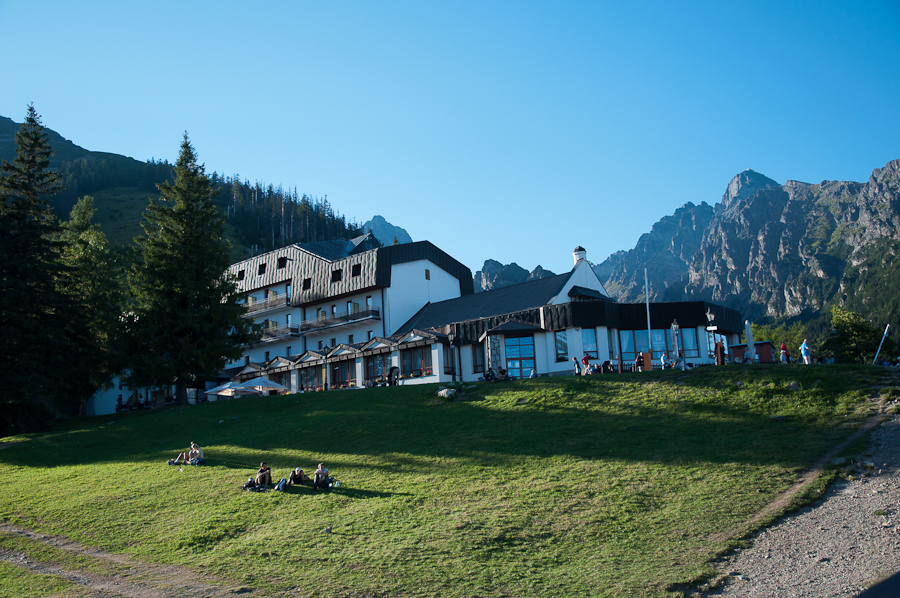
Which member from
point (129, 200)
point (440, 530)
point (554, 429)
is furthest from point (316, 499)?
point (129, 200)

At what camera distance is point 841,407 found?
24.5 m

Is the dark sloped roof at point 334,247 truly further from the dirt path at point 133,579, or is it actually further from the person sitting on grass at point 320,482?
the dirt path at point 133,579

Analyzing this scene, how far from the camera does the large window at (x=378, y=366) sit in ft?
156

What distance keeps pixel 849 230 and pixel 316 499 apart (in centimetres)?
21478

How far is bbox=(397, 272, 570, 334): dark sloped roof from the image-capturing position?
48250 millimetres

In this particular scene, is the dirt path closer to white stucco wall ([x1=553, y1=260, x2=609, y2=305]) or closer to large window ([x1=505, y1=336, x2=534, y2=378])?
large window ([x1=505, y1=336, x2=534, y2=378])

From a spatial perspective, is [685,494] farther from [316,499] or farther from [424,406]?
[424,406]

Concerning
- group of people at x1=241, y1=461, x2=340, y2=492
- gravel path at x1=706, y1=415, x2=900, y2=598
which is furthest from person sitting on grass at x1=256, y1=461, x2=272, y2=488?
gravel path at x1=706, y1=415, x2=900, y2=598

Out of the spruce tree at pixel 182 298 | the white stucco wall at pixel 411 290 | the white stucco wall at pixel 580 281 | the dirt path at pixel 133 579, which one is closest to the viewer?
the dirt path at pixel 133 579

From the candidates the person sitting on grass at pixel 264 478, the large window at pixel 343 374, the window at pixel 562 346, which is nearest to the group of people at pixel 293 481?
the person sitting on grass at pixel 264 478

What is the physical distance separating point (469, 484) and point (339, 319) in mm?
38255

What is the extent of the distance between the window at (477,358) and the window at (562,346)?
18.4 ft

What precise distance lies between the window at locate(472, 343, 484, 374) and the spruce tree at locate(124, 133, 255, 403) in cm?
1624

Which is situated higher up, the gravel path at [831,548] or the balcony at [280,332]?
the balcony at [280,332]
